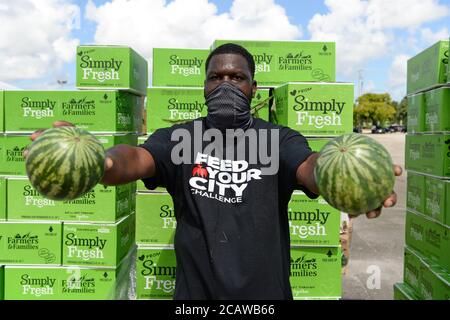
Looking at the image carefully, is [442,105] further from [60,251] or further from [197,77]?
[60,251]

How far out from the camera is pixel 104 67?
487 centimetres

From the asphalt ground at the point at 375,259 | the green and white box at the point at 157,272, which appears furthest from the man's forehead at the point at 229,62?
the asphalt ground at the point at 375,259

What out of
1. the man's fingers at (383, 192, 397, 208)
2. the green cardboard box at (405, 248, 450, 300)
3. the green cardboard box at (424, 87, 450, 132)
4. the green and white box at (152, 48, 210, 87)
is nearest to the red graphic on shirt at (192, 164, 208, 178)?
the man's fingers at (383, 192, 397, 208)

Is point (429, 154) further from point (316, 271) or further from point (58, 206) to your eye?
point (58, 206)

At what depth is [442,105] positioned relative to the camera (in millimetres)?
4352

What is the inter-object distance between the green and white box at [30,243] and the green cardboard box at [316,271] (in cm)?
274

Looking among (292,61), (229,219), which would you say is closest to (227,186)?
(229,219)

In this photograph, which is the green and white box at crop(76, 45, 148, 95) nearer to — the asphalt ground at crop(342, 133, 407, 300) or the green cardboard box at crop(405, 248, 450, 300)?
the green cardboard box at crop(405, 248, 450, 300)

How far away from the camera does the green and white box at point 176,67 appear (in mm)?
4551

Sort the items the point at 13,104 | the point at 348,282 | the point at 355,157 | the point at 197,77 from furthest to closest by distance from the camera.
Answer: the point at 348,282 → the point at 13,104 → the point at 197,77 → the point at 355,157

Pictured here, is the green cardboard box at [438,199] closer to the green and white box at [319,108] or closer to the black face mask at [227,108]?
the green and white box at [319,108]

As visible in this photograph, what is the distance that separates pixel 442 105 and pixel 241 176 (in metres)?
2.94

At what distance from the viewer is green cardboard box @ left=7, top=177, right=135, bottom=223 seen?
4832mm

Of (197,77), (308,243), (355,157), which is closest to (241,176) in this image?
(355,157)
